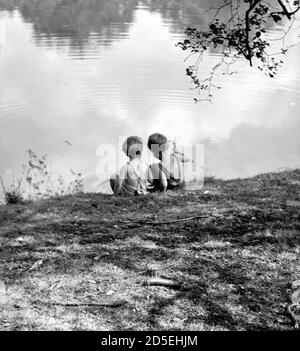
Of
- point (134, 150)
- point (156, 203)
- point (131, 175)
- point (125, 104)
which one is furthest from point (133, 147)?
point (125, 104)

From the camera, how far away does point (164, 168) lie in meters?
6.57

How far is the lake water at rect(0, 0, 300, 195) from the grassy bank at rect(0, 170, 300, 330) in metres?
2.98

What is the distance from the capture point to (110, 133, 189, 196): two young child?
6.32 m

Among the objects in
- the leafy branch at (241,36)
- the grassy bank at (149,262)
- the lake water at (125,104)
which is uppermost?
the leafy branch at (241,36)

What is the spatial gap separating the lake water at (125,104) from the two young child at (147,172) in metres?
1.95

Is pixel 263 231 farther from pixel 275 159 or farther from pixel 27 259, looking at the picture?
pixel 275 159

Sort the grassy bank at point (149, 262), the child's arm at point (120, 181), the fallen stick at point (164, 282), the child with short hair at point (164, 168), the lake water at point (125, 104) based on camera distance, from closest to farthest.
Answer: the grassy bank at point (149, 262) → the fallen stick at point (164, 282) → the child's arm at point (120, 181) → the child with short hair at point (164, 168) → the lake water at point (125, 104)

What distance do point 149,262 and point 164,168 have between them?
2412 mm

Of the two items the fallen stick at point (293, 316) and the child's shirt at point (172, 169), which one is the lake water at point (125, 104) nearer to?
the child's shirt at point (172, 169)

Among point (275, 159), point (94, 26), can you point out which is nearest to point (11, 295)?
point (275, 159)

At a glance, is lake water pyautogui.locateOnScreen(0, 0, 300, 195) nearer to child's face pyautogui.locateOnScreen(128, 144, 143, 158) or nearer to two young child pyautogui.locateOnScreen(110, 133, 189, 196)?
two young child pyautogui.locateOnScreen(110, 133, 189, 196)

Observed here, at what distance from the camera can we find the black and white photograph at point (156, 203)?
146 inches

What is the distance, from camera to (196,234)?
4.86 meters

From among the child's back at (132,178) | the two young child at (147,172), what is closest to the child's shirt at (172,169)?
the two young child at (147,172)
